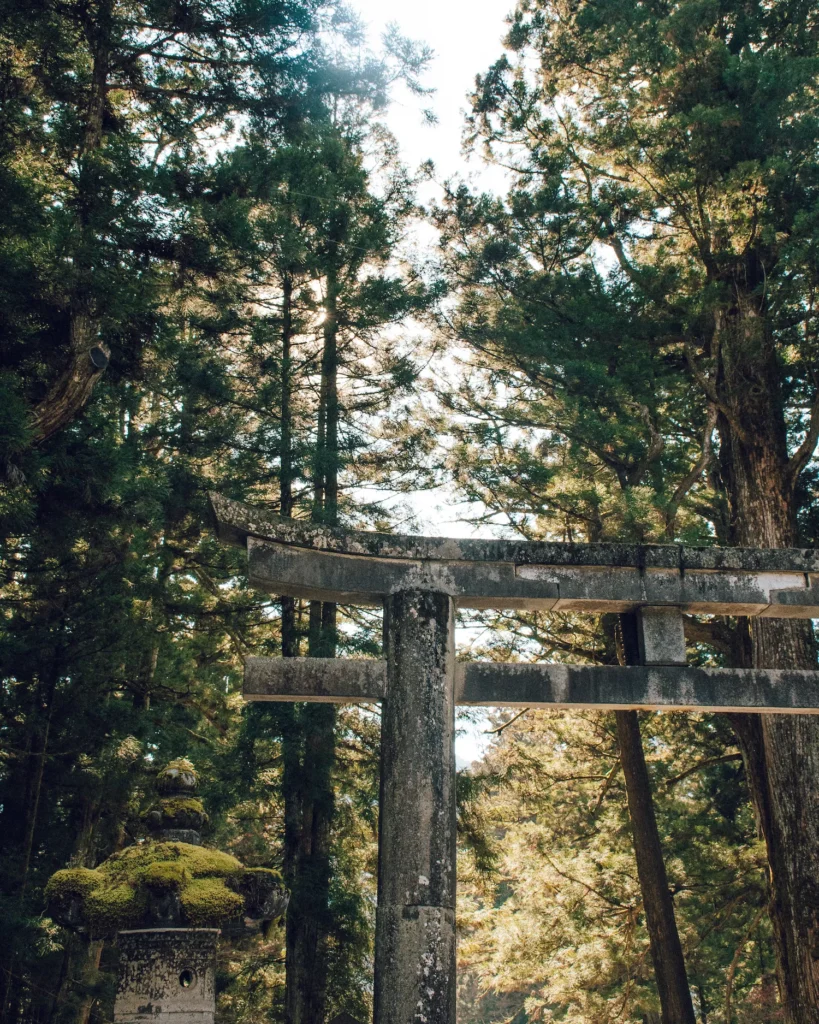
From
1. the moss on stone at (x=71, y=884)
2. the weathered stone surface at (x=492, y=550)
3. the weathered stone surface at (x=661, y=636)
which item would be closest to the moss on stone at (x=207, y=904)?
the moss on stone at (x=71, y=884)

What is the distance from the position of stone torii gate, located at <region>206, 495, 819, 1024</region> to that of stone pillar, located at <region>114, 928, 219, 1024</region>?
98 cm

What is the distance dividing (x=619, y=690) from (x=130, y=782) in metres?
7.50

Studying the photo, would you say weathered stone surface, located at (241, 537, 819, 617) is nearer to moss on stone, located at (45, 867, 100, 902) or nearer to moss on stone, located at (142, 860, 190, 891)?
moss on stone, located at (142, 860, 190, 891)

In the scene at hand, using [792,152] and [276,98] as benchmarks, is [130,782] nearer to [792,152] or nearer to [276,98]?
[276,98]

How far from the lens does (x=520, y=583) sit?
19.4 feet

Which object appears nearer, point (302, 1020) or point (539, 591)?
point (539, 591)

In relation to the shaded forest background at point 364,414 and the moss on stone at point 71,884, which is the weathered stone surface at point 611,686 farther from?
the shaded forest background at point 364,414

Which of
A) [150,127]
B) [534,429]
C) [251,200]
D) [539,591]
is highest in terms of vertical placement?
[150,127]

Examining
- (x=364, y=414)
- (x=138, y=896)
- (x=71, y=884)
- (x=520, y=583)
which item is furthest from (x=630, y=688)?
(x=364, y=414)

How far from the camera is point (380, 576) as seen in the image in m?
5.87

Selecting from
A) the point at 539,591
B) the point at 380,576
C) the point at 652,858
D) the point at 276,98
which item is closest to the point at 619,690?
the point at 539,591

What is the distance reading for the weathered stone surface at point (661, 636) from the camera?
5.91m

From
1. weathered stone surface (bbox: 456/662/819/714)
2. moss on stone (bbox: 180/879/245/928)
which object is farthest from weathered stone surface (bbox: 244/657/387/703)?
moss on stone (bbox: 180/879/245/928)

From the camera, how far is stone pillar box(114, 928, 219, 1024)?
466cm
